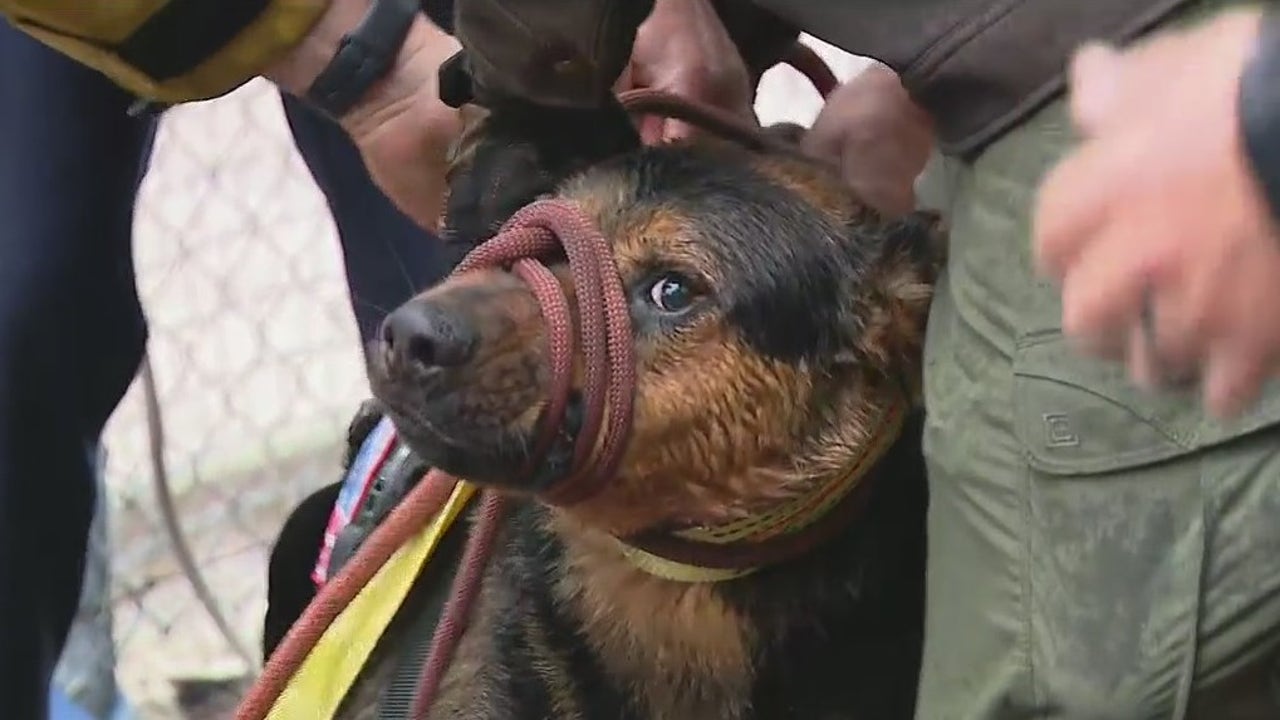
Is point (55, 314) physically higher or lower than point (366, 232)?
lower

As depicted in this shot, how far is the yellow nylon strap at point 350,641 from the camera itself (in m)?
0.94

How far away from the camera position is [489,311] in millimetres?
753

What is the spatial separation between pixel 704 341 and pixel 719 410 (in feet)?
0.12

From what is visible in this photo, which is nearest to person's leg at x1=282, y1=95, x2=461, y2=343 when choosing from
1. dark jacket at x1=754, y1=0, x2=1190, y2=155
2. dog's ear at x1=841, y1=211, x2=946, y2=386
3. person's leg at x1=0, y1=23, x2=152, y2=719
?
person's leg at x1=0, y1=23, x2=152, y2=719

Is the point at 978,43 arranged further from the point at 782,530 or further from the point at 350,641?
the point at 350,641

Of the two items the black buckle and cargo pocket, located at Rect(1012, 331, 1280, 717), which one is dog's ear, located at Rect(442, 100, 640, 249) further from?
cargo pocket, located at Rect(1012, 331, 1280, 717)

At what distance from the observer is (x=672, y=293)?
31.9 inches

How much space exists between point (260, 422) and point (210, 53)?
124cm

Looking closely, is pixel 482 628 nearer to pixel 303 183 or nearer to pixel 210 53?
pixel 210 53

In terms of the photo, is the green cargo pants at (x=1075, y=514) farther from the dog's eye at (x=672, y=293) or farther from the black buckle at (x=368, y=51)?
the black buckle at (x=368, y=51)

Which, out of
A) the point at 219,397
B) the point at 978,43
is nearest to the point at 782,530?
the point at 978,43

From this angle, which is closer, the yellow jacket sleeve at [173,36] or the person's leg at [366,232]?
the yellow jacket sleeve at [173,36]

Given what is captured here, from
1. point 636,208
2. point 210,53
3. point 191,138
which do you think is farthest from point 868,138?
point 191,138

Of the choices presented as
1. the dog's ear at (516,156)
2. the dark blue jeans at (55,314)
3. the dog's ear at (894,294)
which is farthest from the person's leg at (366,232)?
the dog's ear at (894,294)
